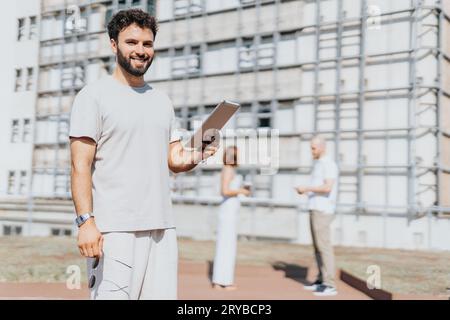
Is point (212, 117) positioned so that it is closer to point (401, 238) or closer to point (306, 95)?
point (401, 238)

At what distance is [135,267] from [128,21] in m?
1.21

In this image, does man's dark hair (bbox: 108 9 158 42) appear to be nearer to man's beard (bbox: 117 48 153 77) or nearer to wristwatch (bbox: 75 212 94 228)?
man's beard (bbox: 117 48 153 77)

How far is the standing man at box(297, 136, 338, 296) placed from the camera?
668cm

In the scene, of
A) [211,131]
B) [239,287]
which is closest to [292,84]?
[239,287]

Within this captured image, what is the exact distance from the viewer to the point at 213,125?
2.94 metres

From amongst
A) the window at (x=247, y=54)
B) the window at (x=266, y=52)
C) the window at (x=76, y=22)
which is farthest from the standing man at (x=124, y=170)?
the window at (x=76, y=22)

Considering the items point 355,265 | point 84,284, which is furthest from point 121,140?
point 355,265

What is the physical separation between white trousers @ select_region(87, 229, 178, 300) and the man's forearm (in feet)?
0.60

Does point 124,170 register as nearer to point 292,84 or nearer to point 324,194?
point 324,194

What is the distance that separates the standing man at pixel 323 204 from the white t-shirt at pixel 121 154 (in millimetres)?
4030

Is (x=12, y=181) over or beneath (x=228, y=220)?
over

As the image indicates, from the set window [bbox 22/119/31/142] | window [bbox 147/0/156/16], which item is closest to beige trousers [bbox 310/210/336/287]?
window [bbox 147/0/156/16]

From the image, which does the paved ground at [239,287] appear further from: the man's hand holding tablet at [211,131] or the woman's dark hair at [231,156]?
the man's hand holding tablet at [211,131]
